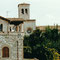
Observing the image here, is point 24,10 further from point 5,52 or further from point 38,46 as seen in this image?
point 5,52

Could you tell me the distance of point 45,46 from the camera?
4606 cm

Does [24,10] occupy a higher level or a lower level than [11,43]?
higher

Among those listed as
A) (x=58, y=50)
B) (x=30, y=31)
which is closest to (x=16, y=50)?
(x=58, y=50)

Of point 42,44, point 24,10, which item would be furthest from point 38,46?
point 24,10

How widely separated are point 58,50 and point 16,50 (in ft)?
53.1

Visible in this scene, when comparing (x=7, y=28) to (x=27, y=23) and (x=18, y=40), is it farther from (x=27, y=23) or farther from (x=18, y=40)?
(x=27, y=23)

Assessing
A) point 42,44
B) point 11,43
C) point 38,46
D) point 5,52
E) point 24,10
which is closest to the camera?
point 5,52

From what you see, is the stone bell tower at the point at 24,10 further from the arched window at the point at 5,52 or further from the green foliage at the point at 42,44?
the arched window at the point at 5,52

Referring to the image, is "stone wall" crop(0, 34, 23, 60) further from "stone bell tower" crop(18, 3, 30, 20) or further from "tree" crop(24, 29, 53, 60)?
"stone bell tower" crop(18, 3, 30, 20)

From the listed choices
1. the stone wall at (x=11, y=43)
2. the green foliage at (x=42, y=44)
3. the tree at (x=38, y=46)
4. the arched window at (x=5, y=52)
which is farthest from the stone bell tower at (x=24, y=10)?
the arched window at (x=5, y=52)

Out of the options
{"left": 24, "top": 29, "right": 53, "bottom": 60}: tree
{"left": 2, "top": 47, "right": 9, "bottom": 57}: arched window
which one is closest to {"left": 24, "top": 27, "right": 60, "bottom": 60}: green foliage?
{"left": 24, "top": 29, "right": 53, "bottom": 60}: tree

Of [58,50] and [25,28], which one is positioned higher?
[25,28]

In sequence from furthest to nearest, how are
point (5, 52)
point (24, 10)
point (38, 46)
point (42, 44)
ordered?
point (24, 10), point (42, 44), point (38, 46), point (5, 52)

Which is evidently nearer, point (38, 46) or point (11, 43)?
point (11, 43)
